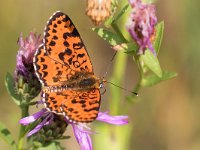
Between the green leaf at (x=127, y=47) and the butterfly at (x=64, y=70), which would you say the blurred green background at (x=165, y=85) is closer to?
the butterfly at (x=64, y=70)

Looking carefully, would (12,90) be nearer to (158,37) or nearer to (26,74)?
(26,74)

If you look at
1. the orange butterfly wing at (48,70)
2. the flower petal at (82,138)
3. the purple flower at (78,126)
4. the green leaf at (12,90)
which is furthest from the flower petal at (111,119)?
the green leaf at (12,90)

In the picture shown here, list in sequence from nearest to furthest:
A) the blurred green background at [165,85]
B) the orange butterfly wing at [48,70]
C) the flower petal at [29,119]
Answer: the flower petal at [29,119] → the orange butterfly wing at [48,70] → the blurred green background at [165,85]

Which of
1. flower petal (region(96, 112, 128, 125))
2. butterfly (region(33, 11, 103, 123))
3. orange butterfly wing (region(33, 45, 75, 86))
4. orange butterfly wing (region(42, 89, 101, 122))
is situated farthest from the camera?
flower petal (region(96, 112, 128, 125))

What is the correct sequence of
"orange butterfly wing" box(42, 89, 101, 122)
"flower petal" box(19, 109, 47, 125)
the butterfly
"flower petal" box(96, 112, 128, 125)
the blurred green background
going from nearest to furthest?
"orange butterfly wing" box(42, 89, 101, 122), the butterfly, "flower petal" box(19, 109, 47, 125), "flower petal" box(96, 112, 128, 125), the blurred green background

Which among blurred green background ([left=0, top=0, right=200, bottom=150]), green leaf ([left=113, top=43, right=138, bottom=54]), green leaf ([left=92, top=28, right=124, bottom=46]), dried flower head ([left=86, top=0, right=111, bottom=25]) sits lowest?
blurred green background ([left=0, top=0, right=200, bottom=150])

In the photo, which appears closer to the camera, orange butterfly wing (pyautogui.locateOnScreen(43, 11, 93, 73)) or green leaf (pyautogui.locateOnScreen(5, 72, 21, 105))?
orange butterfly wing (pyautogui.locateOnScreen(43, 11, 93, 73))

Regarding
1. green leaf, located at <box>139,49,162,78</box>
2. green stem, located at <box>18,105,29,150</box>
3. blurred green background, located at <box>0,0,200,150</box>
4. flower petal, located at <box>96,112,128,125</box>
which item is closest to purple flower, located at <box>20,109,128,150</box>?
flower petal, located at <box>96,112,128,125</box>

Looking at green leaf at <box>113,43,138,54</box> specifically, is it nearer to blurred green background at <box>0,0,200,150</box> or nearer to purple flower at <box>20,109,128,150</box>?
purple flower at <box>20,109,128,150</box>
